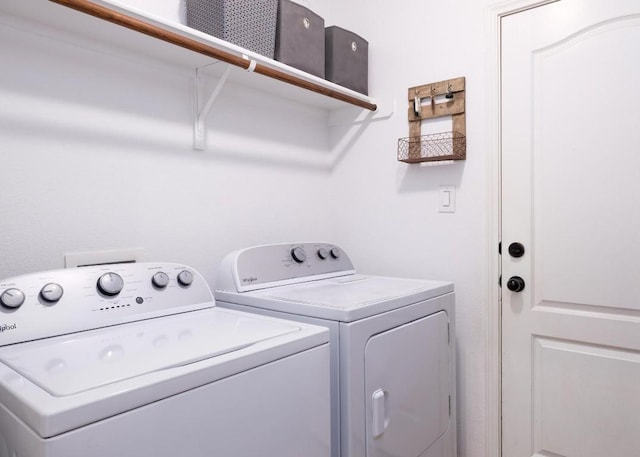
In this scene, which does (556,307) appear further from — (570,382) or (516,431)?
(516,431)

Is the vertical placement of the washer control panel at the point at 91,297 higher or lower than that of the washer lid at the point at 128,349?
higher

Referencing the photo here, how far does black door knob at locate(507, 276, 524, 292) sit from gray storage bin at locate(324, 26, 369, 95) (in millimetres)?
1119

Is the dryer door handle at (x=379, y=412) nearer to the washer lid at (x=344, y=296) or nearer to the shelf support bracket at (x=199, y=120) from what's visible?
the washer lid at (x=344, y=296)

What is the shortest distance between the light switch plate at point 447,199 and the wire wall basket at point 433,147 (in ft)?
0.48

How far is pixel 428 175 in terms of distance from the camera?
2.04 m

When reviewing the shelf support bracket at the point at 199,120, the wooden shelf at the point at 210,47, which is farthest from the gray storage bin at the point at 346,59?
the shelf support bracket at the point at 199,120

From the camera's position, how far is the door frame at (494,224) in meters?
1.83

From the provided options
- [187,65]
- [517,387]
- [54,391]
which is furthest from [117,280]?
[517,387]

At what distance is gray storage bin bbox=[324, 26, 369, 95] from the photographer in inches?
79.0

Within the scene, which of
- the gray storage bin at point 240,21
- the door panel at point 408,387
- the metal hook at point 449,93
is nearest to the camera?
the door panel at point 408,387

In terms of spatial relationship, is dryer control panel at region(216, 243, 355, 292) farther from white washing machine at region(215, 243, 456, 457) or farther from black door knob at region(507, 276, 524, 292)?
black door knob at region(507, 276, 524, 292)

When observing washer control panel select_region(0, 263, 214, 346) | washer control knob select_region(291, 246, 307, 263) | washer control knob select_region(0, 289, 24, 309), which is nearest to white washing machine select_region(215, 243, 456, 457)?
washer control knob select_region(291, 246, 307, 263)

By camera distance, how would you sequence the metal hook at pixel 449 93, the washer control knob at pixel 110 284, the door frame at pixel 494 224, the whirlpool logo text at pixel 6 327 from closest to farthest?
the whirlpool logo text at pixel 6 327, the washer control knob at pixel 110 284, the door frame at pixel 494 224, the metal hook at pixel 449 93

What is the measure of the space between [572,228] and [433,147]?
2.18ft
